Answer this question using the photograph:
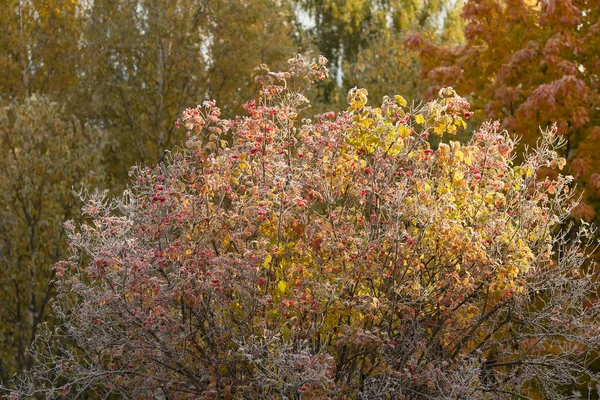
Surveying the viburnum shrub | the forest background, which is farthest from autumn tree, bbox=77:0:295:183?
the viburnum shrub

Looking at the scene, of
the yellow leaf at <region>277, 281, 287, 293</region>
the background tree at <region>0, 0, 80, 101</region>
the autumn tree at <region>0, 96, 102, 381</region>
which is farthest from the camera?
the background tree at <region>0, 0, 80, 101</region>

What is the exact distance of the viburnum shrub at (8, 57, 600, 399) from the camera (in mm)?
6828

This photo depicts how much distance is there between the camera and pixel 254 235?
7.98m

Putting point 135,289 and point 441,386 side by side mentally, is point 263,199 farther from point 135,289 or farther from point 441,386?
point 441,386

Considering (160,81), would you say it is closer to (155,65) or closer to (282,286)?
(155,65)

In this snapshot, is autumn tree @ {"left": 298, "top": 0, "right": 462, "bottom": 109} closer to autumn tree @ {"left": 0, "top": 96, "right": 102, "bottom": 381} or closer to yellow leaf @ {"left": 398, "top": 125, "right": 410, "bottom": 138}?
autumn tree @ {"left": 0, "top": 96, "right": 102, "bottom": 381}

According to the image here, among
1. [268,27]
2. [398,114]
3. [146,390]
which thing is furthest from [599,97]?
[268,27]

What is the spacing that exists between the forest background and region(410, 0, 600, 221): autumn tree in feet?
0.08

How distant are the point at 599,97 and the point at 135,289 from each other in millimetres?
7669

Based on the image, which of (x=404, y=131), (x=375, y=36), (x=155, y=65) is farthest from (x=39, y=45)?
(x=404, y=131)

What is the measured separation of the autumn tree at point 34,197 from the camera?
13992 mm

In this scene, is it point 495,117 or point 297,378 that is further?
point 495,117

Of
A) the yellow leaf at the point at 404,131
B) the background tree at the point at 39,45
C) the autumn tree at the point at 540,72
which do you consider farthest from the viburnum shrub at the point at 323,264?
the background tree at the point at 39,45

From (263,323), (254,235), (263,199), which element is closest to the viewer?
(263,323)
